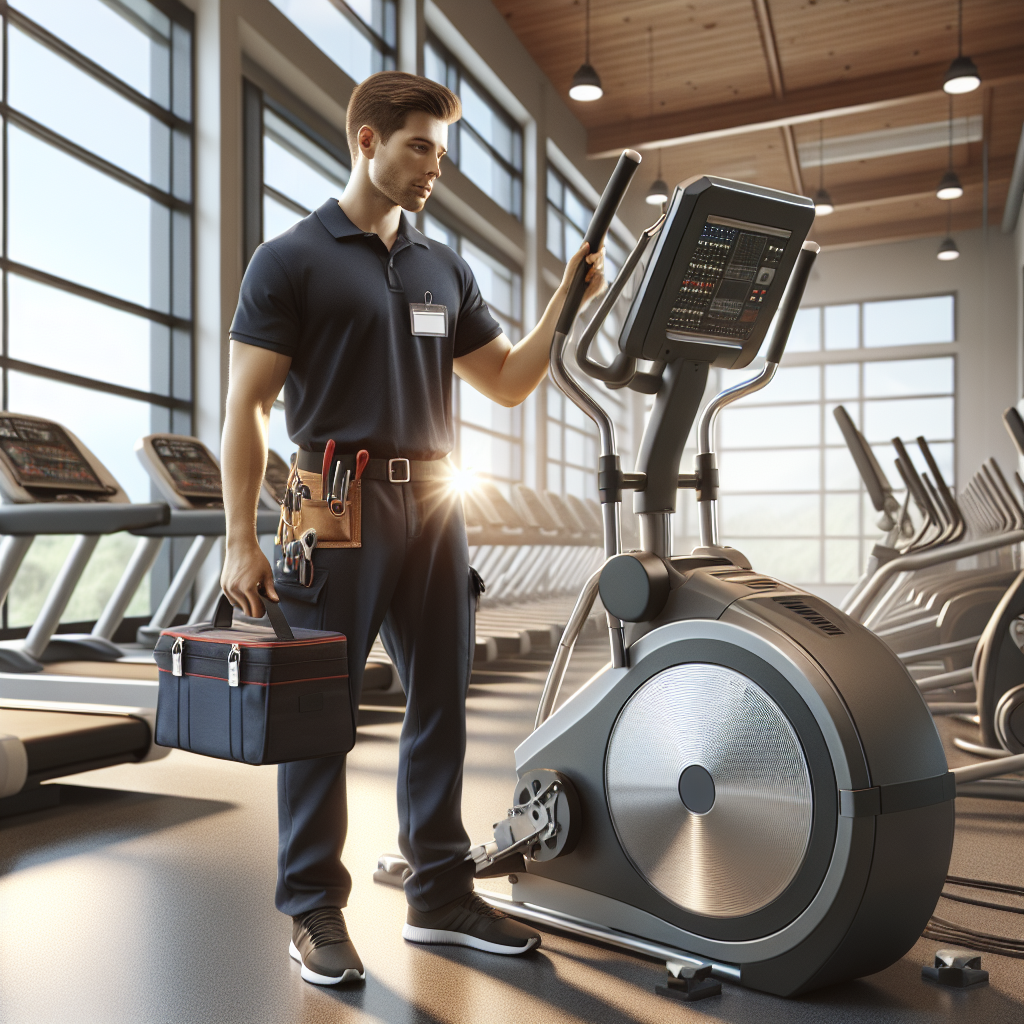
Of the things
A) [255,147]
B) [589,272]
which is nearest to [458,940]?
[589,272]

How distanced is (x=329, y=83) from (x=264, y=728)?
6353mm

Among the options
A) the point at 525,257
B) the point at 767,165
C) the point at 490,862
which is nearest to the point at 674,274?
the point at 490,862

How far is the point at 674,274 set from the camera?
176cm

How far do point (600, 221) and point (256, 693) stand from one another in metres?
1.00

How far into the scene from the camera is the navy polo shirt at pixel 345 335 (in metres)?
1.74

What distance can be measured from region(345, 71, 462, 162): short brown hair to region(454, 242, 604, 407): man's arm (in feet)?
1.28

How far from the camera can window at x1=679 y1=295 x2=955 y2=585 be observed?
1312 centimetres

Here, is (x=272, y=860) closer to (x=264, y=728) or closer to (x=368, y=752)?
(x=264, y=728)

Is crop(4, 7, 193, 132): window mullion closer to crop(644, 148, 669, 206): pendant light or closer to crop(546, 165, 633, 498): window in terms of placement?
crop(644, 148, 669, 206): pendant light

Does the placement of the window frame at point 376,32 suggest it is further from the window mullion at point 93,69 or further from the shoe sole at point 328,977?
the shoe sole at point 328,977

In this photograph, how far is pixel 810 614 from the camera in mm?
1684

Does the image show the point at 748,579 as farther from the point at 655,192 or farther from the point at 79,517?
the point at 655,192

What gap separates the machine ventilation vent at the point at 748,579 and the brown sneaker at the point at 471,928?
2.39ft

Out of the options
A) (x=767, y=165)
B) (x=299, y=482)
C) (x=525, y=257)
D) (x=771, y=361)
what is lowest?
(x=299, y=482)
